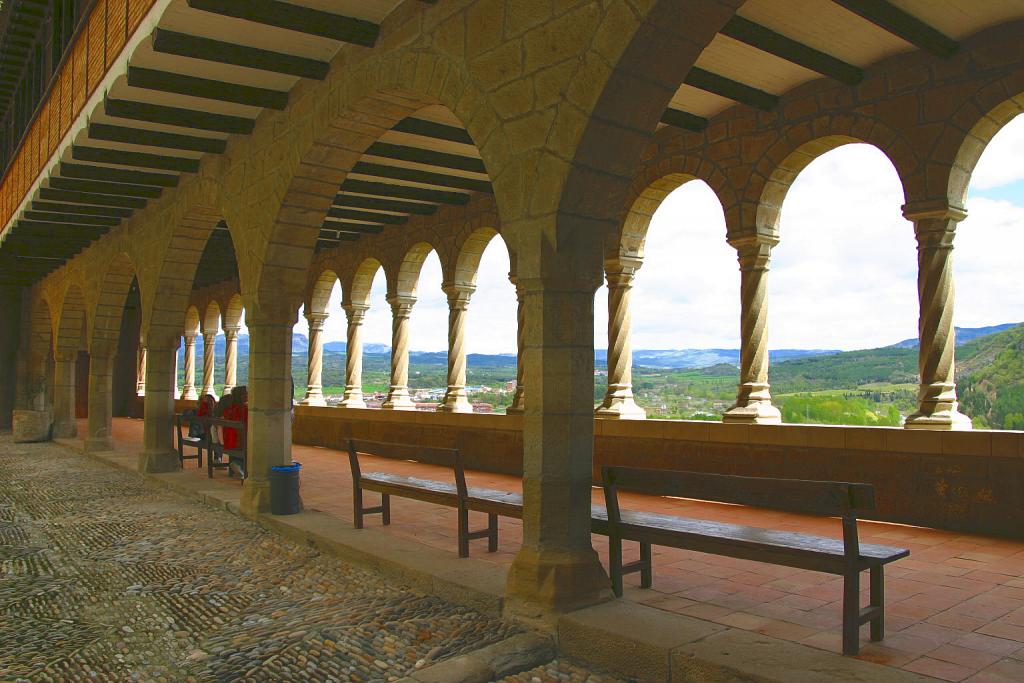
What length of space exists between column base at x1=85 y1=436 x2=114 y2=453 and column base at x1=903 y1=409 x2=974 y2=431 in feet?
32.8

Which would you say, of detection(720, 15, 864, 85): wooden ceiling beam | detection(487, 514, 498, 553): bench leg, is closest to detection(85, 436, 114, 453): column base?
detection(487, 514, 498, 553): bench leg

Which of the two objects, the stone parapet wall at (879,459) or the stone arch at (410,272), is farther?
the stone arch at (410,272)

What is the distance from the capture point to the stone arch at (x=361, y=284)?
11398 mm

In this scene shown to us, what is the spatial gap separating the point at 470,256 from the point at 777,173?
417 centimetres

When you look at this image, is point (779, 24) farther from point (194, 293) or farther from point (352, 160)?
point (194, 293)

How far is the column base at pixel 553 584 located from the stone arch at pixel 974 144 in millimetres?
3591

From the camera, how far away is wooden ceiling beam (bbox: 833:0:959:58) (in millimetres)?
4401

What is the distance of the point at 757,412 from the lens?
6.03m

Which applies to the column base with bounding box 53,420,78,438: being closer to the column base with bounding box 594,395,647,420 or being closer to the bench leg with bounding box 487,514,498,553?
the column base with bounding box 594,395,647,420

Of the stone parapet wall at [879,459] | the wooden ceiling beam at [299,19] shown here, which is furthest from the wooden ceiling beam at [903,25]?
the wooden ceiling beam at [299,19]

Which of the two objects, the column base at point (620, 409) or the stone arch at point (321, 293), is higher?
the stone arch at point (321, 293)

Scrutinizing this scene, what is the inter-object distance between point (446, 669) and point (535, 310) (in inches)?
57.4

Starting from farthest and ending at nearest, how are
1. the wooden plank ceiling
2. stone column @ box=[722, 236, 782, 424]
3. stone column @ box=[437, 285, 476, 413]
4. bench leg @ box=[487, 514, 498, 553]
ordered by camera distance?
stone column @ box=[437, 285, 476, 413] < stone column @ box=[722, 236, 782, 424] < the wooden plank ceiling < bench leg @ box=[487, 514, 498, 553]

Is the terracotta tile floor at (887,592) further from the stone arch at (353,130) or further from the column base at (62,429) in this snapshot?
the column base at (62,429)
